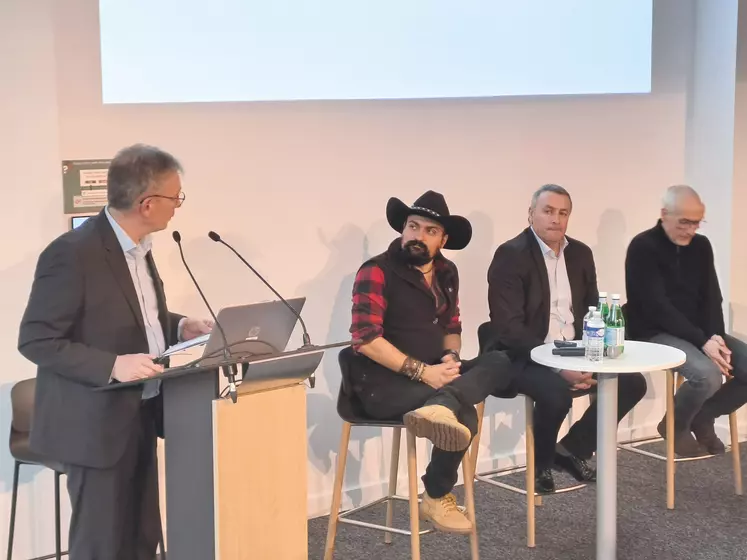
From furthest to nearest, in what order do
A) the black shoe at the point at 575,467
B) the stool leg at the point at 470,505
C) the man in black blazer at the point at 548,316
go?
the black shoe at the point at 575,467 → the man in black blazer at the point at 548,316 → the stool leg at the point at 470,505

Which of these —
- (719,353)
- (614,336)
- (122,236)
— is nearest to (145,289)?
(122,236)

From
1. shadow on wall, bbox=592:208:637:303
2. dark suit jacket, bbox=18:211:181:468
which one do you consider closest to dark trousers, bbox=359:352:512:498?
dark suit jacket, bbox=18:211:181:468

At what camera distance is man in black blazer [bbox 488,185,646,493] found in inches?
141

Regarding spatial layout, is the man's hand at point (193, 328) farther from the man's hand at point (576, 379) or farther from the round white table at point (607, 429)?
the man's hand at point (576, 379)

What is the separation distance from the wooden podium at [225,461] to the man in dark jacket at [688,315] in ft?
6.70

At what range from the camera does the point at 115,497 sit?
2494 millimetres

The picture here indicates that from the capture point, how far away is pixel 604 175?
4.62 m

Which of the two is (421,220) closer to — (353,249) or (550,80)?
(353,249)

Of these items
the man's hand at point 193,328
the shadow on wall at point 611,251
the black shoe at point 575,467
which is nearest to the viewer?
the man's hand at point 193,328

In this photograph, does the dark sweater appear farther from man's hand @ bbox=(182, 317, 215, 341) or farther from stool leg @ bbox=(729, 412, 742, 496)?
man's hand @ bbox=(182, 317, 215, 341)

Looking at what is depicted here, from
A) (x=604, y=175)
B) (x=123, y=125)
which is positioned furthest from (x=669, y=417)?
(x=123, y=125)

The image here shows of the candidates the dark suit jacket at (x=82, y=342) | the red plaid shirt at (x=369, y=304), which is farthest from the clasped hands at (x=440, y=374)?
the dark suit jacket at (x=82, y=342)

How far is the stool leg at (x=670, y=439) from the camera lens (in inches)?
154

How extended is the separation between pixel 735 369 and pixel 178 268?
2421 mm
